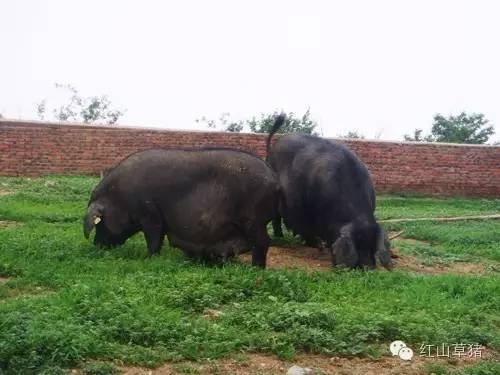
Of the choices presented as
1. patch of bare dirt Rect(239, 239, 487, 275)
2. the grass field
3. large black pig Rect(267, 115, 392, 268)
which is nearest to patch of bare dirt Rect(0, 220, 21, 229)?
the grass field

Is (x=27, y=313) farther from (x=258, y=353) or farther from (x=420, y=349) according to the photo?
(x=420, y=349)

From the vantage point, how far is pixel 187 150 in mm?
7504

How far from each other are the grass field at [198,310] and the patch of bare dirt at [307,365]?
0.03 meters

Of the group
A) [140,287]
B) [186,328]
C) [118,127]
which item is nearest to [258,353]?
[186,328]

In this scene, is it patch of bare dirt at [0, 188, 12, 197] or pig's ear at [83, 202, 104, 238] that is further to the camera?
patch of bare dirt at [0, 188, 12, 197]

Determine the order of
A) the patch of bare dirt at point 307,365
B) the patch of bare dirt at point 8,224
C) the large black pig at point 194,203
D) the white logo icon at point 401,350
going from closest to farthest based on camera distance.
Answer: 1. the patch of bare dirt at point 307,365
2. the white logo icon at point 401,350
3. the large black pig at point 194,203
4. the patch of bare dirt at point 8,224

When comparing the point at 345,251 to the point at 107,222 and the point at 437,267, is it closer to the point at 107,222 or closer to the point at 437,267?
the point at 437,267

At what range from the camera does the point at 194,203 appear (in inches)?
282

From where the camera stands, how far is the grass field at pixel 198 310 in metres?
4.12

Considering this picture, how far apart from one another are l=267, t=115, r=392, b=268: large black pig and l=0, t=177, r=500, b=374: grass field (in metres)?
0.48

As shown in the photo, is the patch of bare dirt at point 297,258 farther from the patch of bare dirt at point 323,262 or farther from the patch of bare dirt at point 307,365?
the patch of bare dirt at point 307,365

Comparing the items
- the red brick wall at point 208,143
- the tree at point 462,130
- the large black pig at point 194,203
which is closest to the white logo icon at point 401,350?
the large black pig at point 194,203

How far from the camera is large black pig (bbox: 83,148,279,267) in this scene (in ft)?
23.2

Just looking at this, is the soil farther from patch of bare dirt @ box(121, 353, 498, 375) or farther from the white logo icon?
the white logo icon
